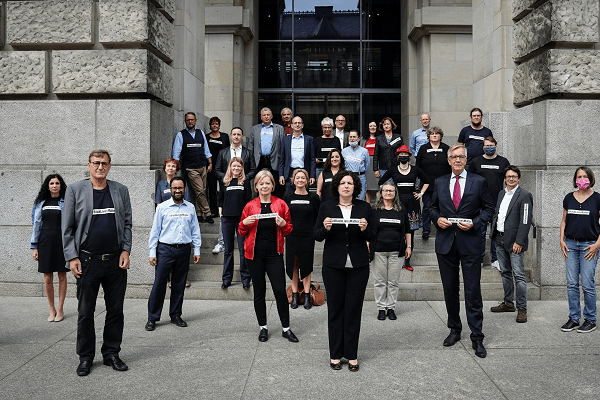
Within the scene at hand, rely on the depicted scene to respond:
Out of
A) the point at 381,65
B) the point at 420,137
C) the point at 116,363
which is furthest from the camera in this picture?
the point at 381,65

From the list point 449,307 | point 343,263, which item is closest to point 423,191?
point 449,307

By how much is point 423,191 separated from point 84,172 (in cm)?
527

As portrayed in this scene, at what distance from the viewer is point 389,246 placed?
23.6 ft

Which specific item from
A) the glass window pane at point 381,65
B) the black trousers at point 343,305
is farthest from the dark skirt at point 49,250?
the glass window pane at point 381,65

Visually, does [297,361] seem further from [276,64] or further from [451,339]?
[276,64]

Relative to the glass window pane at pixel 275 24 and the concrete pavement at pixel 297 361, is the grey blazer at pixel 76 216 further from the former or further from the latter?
the glass window pane at pixel 275 24

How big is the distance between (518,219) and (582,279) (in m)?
1.01

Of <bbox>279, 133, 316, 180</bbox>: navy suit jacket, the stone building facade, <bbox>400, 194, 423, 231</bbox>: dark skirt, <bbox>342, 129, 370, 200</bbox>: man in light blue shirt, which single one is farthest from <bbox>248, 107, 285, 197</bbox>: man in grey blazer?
<bbox>400, 194, 423, 231</bbox>: dark skirt

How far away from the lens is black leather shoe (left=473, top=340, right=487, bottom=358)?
5441mm

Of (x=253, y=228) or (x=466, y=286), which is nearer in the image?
(x=466, y=286)

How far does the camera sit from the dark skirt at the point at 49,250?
6.93m

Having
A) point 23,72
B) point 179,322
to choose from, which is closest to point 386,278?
point 179,322

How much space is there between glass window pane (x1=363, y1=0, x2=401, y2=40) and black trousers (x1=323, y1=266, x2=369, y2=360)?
13.8 m

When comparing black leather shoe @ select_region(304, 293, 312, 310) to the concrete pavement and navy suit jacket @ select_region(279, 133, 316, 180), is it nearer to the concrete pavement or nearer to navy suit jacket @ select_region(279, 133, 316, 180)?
the concrete pavement
